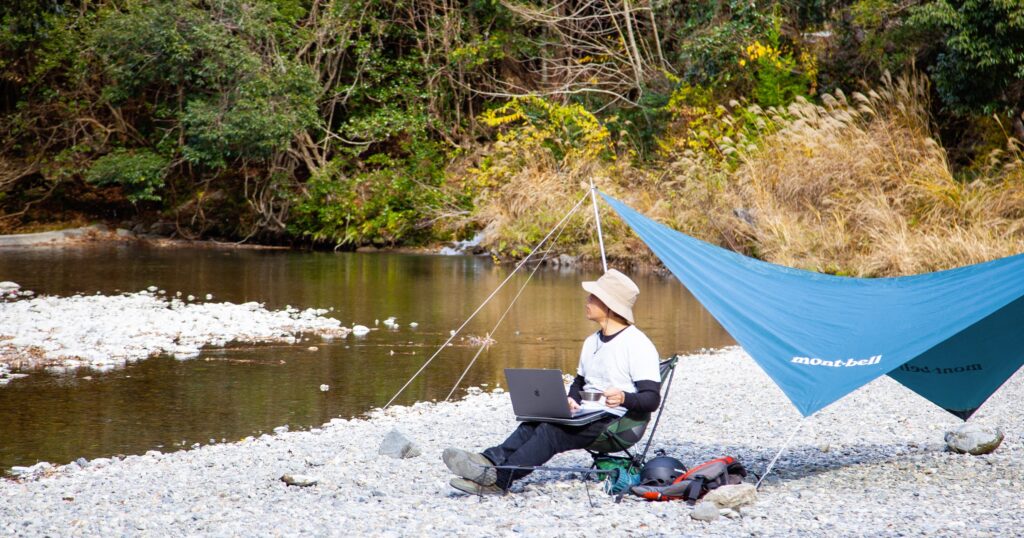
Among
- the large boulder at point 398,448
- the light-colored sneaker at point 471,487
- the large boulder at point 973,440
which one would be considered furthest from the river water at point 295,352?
the large boulder at point 973,440

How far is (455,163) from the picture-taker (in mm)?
26344

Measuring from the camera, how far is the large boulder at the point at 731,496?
451 cm

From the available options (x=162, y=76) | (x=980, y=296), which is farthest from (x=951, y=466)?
(x=162, y=76)

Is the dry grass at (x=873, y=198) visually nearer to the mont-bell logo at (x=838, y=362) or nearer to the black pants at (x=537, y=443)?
the mont-bell logo at (x=838, y=362)

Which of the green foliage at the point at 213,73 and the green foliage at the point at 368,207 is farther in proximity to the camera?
the green foliage at the point at 368,207

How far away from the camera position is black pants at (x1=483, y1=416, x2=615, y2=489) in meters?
4.75

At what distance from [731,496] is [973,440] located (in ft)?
6.51

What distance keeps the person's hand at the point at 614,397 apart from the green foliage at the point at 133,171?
21852 mm

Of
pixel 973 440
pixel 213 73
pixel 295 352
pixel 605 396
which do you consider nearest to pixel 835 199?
pixel 295 352

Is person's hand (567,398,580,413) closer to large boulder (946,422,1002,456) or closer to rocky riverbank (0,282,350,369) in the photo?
large boulder (946,422,1002,456)

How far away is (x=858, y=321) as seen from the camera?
5238 mm

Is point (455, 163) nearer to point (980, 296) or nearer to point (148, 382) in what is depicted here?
point (148, 382)

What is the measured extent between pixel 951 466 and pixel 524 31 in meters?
23.1

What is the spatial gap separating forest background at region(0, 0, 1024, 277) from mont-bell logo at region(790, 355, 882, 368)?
957cm
